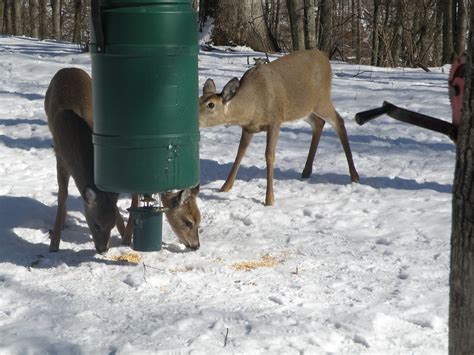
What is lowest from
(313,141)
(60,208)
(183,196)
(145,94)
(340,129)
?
(60,208)

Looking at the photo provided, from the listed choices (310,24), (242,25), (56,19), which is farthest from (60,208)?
(56,19)

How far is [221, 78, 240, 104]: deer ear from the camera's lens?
23.7 feet

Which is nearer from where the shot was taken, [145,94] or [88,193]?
[145,94]

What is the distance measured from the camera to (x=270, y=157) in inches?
289

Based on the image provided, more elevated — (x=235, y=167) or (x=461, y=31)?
(x=461, y=31)

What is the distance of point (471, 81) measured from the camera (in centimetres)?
241

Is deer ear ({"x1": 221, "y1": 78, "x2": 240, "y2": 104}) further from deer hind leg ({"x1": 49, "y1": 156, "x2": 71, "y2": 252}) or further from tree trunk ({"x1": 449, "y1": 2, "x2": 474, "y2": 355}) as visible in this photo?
tree trunk ({"x1": 449, "y1": 2, "x2": 474, "y2": 355})

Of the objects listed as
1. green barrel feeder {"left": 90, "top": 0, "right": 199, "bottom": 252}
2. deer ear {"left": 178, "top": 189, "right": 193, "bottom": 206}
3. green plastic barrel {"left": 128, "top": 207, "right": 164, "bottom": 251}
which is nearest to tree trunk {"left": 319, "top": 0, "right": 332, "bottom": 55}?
deer ear {"left": 178, "top": 189, "right": 193, "bottom": 206}

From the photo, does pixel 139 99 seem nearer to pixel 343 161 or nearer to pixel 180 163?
pixel 180 163

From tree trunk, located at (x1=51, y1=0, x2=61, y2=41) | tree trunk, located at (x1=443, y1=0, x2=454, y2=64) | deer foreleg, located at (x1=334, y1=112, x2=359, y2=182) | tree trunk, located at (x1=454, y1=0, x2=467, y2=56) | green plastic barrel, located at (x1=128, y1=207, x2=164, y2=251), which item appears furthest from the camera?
tree trunk, located at (x1=51, y1=0, x2=61, y2=41)

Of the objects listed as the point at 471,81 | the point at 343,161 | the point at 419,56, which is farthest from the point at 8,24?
the point at 471,81

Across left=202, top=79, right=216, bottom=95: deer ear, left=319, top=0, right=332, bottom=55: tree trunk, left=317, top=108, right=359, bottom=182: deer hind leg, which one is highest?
left=319, top=0, right=332, bottom=55: tree trunk

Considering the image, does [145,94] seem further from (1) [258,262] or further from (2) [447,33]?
(2) [447,33]

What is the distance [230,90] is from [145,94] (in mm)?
2411
